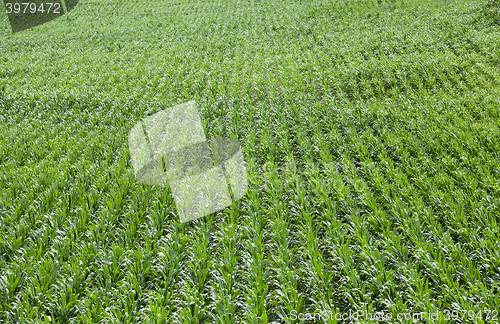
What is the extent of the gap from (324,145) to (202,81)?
582 cm

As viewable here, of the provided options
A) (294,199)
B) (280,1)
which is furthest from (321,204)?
(280,1)

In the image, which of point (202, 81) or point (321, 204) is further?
point (202, 81)

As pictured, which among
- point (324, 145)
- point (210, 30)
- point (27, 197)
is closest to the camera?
point (27, 197)

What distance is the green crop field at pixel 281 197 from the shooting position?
3.18 metres

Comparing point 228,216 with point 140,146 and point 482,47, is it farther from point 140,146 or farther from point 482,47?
point 482,47

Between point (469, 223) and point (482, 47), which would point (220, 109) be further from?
point (482, 47)

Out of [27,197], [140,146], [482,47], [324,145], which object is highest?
[27,197]

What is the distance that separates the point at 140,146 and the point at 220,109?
2.47 meters

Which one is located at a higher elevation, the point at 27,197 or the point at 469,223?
the point at 27,197

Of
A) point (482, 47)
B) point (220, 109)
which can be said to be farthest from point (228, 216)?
point (482, 47)

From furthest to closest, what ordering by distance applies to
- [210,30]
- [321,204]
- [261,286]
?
[210,30] → [321,204] → [261,286]

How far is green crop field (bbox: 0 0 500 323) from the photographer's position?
3.18 m

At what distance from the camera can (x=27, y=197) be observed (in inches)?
194

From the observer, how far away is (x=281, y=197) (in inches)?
190
